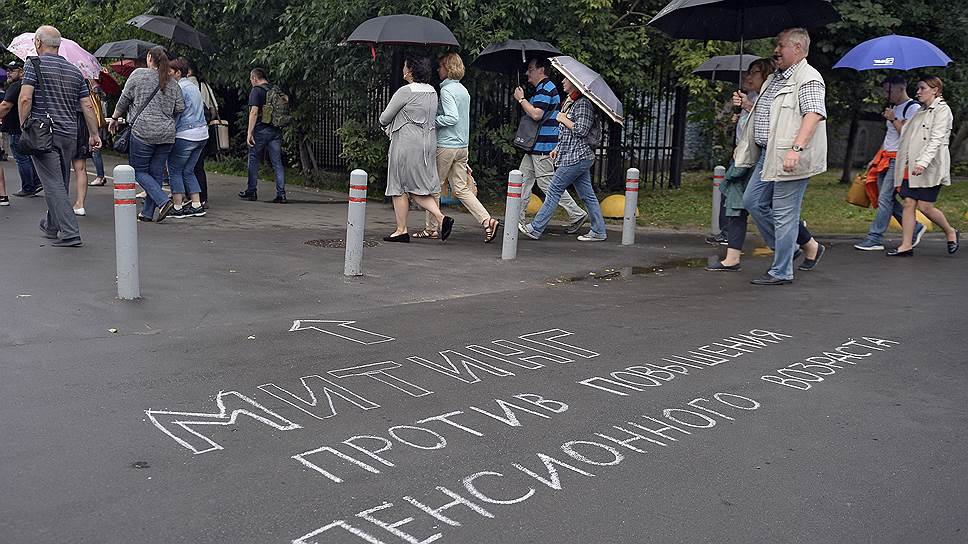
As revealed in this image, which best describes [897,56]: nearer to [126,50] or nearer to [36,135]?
[36,135]

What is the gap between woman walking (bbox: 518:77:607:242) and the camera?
10.5 m

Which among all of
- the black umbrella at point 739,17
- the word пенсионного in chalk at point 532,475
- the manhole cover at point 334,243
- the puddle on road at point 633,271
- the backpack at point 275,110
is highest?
the black umbrella at point 739,17

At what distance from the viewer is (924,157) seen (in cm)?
1005

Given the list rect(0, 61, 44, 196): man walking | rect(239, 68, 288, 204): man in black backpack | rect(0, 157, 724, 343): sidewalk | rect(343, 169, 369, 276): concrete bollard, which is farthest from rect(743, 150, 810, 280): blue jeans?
rect(239, 68, 288, 204): man in black backpack

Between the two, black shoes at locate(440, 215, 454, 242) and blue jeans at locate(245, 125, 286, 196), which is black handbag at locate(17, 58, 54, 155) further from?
blue jeans at locate(245, 125, 286, 196)

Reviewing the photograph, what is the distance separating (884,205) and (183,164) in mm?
8220

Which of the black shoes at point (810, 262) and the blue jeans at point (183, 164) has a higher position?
the blue jeans at point (183, 164)

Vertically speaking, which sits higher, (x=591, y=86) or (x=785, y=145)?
(x=591, y=86)

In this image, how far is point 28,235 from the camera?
9.66m

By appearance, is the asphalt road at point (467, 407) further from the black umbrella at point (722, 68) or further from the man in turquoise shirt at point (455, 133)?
the black umbrella at point (722, 68)

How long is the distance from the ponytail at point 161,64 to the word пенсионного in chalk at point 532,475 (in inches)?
307

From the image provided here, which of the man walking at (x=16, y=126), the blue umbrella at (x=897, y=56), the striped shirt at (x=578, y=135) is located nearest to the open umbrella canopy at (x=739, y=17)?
the striped shirt at (x=578, y=135)

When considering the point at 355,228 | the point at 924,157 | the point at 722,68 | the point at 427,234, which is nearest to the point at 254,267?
the point at 355,228

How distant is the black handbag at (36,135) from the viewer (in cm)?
842
